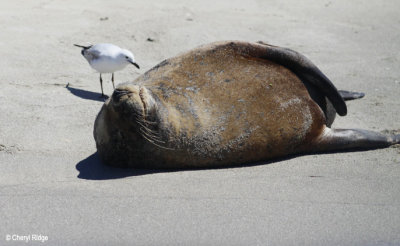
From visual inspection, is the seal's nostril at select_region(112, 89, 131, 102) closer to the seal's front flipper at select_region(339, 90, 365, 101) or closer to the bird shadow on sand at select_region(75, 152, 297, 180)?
the bird shadow on sand at select_region(75, 152, 297, 180)


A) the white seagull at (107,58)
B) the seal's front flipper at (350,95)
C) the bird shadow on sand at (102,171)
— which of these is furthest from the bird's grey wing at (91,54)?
the seal's front flipper at (350,95)

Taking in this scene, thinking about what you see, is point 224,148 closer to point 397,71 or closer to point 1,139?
point 1,139

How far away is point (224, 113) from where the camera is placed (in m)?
4.16

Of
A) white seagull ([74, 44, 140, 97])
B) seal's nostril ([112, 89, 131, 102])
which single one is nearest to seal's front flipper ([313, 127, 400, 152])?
seal's nostril ([112, 89, 131, 102])

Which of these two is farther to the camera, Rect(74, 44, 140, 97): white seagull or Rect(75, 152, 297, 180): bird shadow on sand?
Rect(74, 44, 140, 97): white seagull

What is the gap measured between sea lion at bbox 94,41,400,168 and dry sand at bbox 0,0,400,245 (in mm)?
120

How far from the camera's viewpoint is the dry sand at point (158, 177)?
3.23 metres

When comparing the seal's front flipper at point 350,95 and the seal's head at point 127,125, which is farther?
the seal's front flipper at point 350,95

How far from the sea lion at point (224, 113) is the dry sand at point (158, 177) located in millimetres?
120

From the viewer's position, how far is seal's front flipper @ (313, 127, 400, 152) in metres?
4.48

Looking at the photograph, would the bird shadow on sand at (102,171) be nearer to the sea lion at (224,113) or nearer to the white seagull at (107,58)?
the sea lion at (224,113)

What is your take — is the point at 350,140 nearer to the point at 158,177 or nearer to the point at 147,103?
the point at 158,177

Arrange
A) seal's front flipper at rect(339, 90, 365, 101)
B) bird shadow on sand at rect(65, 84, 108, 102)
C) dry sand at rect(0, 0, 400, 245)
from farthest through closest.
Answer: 1. bird shadow on sand at rect(65, 84, 108, 102)
2. seal's front flipper at rect(339, 90, 365, 101)
3. dry sand at rect(0, 0, 400, 245)

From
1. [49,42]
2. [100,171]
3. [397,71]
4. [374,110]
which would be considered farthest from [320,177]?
[49,42]
